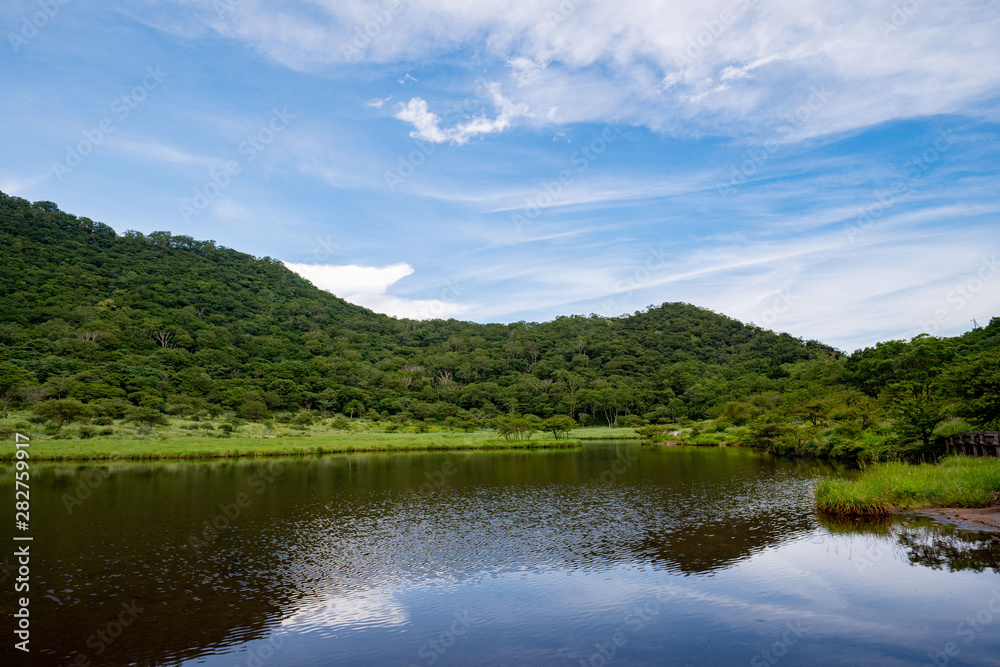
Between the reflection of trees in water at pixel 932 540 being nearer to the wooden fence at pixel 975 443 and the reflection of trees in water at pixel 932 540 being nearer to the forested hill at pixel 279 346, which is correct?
the wooden fence at pixel 975 443

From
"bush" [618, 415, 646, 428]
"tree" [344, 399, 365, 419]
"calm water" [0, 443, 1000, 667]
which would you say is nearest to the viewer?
"calm water" [0, 443, 1000, 667]

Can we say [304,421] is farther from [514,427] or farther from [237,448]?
[514,427]

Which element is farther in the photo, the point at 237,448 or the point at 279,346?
the point at 279,346

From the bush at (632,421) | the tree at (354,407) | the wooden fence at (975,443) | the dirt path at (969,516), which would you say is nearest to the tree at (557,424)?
the bush at (632,421)

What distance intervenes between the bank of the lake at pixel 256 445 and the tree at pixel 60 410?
17.1 feet

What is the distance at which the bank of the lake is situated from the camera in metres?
38.3

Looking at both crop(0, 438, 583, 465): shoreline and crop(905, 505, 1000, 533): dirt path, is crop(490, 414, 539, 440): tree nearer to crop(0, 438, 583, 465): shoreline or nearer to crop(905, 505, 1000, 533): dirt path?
crop(0, 438, 583, 465): shoreline

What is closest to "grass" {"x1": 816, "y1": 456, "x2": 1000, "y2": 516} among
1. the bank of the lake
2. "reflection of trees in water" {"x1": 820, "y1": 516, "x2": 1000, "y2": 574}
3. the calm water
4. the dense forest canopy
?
"reflection of trees in water" {"x1": 820, "y1": 516, "x2": 1000, "y2": 574}

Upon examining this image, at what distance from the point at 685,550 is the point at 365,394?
7753 cm

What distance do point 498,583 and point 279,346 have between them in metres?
96.3

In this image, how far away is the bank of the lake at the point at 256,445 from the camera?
38281 mm

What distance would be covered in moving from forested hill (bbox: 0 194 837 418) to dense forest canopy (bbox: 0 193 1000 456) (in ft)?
1.32

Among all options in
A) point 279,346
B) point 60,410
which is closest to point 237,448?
point 60,410

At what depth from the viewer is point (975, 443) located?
860 inches
